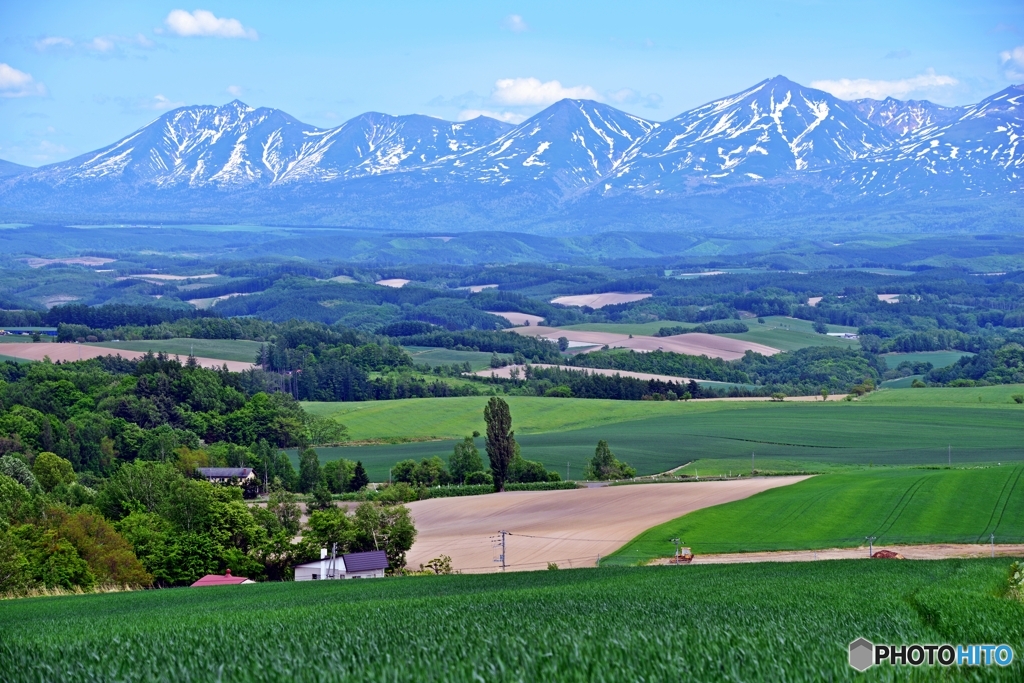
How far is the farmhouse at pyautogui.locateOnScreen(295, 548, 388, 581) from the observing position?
164ft

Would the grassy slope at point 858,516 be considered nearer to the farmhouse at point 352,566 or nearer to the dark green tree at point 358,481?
the farmhouse at point 352,566

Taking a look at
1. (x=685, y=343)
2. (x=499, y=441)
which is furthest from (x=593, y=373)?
(x=499, y=441)

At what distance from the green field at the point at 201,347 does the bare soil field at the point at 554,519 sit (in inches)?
2970

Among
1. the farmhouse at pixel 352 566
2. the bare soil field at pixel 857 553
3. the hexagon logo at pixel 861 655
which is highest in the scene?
the hexagon logo at pixel 861 655

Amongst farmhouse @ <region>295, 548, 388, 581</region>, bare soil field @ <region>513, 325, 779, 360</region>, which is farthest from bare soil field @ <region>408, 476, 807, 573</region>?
bare soil field @ <region>513, 325, 779, 360</region>

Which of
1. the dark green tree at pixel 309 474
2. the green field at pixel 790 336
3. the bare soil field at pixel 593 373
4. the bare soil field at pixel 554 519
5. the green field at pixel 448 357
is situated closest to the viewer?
the bare soil field at pixel 554 519

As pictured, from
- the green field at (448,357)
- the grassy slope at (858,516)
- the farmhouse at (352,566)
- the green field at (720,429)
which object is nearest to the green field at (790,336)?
the green field at (448,357)

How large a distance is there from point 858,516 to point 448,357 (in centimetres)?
9712

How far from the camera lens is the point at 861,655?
10.3m

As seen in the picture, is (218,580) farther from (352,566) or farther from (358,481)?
(358,481)

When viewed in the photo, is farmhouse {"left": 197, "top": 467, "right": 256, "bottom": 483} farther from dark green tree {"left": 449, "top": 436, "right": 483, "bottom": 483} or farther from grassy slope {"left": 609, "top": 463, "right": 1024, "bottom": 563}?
grassy slope {"left": 609, "top": 463, "right": 1024, "bottom": 563}

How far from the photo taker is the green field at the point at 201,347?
135625mm

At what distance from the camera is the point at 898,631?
41.8 ft

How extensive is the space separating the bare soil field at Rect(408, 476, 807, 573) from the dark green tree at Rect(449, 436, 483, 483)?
763cm
